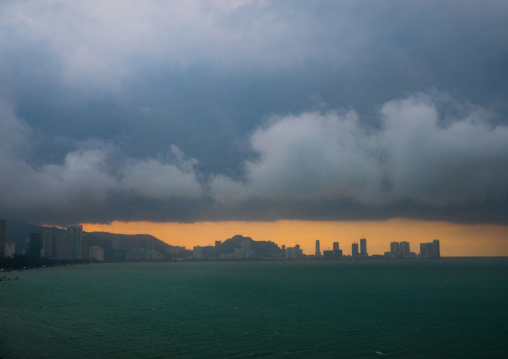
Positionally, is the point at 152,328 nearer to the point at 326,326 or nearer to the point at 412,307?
the point at 326,326

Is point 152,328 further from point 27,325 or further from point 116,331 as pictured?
point 27,325

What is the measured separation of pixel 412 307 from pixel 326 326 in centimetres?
3461

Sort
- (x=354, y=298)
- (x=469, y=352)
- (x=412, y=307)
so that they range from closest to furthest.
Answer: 1. (x=469, y=352)
2. (x=412, y=307)
3. (x=354, y=298)

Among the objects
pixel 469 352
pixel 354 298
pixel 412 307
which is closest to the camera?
pixel 469 352

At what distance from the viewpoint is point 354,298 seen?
11531 centimetres

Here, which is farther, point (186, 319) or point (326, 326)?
point (186, 319)

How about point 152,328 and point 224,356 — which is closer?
point 224,356

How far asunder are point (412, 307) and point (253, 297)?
44.9m

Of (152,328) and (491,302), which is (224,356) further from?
(491,302)

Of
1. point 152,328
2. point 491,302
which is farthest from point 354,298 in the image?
point 152,328

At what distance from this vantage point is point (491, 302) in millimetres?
104438

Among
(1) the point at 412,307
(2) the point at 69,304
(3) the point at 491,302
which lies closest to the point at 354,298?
(1) the point at 412,307

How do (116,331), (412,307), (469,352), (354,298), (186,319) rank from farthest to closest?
(354,298)
(412,307)
(186,319)
(116,331)
(469,352)

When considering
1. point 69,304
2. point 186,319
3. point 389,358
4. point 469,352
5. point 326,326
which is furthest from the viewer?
point 69,304
